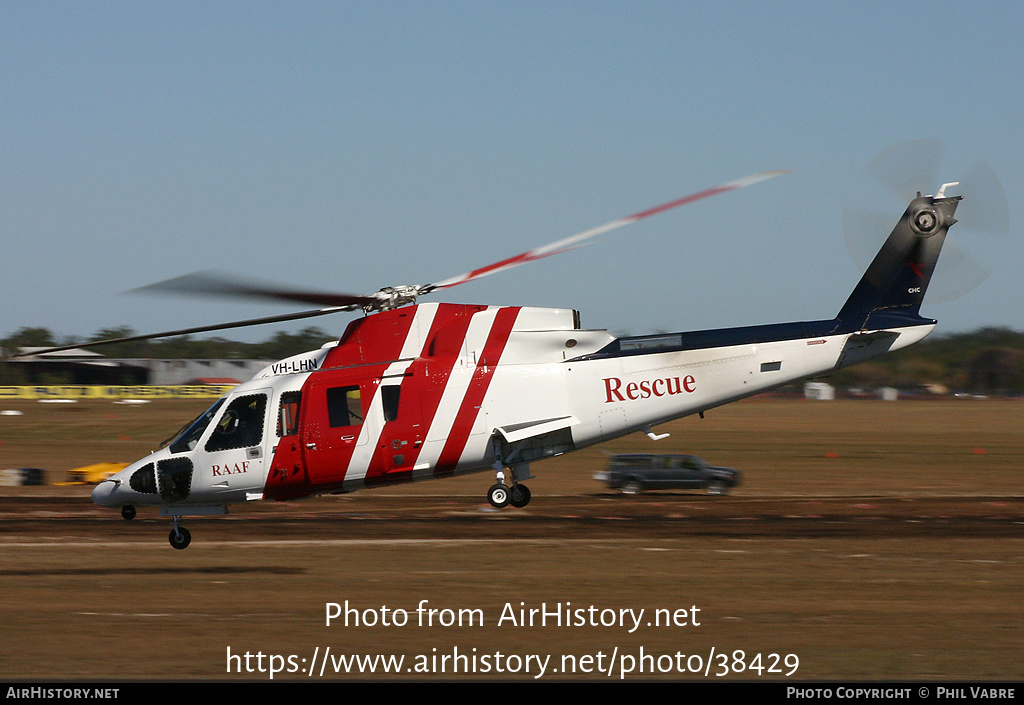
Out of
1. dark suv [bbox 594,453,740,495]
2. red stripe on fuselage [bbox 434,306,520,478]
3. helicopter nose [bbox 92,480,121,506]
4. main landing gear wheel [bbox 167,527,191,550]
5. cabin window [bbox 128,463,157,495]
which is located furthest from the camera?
dark suv [bbox 594,453,740,495]

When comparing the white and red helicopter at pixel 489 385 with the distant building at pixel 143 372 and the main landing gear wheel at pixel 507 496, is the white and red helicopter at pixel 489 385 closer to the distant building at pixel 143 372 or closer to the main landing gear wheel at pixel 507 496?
the main landing gear wheel at pixel 507 496

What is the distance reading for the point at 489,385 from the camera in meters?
16.3

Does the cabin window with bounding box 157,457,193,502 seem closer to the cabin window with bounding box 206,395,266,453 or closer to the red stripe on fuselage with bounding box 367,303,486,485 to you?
the cabin window with bounding box 206,395,266,453

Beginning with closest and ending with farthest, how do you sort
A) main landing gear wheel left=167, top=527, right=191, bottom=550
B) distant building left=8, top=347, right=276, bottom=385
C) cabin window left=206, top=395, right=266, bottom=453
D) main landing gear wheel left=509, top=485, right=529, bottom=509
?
main landing gear wheel left=509, top=485, right=529, bottom=509 → cabin window left=206, top=395, right=266, bottom=453 → main landing gear wheel left=167, top=527, right=191, bottom=550 → distant building left=8, top=347, right=276, bottom=385

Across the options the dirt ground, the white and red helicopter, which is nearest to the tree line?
the dirt ground

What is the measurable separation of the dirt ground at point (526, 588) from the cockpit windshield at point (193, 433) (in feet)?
8.11

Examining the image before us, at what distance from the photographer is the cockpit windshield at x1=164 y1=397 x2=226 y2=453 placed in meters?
17.0

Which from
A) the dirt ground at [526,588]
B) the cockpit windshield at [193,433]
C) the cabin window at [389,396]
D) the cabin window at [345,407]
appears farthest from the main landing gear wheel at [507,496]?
the cockpit windshield at [193,433]

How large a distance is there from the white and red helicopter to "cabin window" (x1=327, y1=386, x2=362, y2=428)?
0.02 metres

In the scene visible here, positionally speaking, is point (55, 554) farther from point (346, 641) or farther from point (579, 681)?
point (579, 681)

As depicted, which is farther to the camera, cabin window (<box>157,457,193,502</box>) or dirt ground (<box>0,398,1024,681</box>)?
cabin window (<box>157,457,193,502</box>)

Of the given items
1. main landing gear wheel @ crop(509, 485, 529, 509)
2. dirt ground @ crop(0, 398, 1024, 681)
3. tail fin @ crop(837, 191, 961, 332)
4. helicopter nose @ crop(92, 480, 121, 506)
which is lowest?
dirt ground @ crop(0, 398, 1024, 681)

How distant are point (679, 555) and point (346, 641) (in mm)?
8636

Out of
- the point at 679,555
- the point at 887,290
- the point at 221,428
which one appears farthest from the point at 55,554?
the point at 887,290
